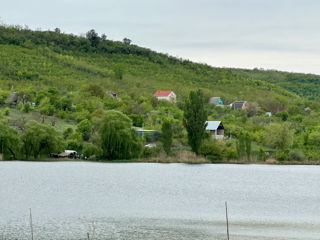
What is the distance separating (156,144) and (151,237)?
169 feet

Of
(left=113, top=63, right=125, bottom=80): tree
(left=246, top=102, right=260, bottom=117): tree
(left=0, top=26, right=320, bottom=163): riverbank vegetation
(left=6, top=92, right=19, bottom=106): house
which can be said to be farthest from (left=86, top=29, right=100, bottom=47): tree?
(left=6, top=92, right=19, bottom=106): house

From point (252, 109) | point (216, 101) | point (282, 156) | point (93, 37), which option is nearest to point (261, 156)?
point (282, 156)

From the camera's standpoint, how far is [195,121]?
75.8 m

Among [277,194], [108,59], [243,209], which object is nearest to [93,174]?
[277,194]

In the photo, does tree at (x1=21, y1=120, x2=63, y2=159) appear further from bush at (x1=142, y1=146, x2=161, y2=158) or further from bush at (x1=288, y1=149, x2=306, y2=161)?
bush at (x1=288, y1=149, x2=306, y2=161)

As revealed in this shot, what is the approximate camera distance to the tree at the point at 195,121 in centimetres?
7544

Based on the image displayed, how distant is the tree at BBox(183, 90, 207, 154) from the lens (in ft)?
247

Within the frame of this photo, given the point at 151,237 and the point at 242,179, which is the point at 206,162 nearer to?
the point at 242,179

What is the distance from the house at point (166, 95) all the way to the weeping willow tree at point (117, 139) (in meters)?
46.5

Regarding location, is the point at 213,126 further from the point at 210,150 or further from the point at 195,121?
the point at 195,121

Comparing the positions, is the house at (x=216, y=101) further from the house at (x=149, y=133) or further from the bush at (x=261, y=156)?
the bush at (x=261, y=156)

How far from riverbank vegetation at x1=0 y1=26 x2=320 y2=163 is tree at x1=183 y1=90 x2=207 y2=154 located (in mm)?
169

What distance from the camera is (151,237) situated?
1123 inches

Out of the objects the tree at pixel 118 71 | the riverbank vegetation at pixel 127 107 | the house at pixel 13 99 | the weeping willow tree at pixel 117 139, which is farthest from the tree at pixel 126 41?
the weeping willow tree at pixel 117 139
